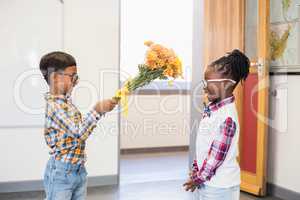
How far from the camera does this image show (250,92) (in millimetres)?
3701

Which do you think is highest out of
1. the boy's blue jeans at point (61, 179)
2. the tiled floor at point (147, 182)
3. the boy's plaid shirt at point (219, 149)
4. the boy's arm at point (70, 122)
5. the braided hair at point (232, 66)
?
the braided hair at point (232, 66)

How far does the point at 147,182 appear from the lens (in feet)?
13.3

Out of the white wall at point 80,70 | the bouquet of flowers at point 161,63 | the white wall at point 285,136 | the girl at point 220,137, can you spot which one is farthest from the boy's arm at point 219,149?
the white wall at point 80,70

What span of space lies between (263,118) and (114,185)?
1672 mm

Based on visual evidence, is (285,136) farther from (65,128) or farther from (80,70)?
(65,128)

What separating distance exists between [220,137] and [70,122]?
69cm

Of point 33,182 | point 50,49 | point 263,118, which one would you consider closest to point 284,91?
point 263,118

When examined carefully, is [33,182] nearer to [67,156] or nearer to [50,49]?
[50,49]

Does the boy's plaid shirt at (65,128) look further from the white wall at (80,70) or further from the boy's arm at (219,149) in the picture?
the white wall at (80,70)

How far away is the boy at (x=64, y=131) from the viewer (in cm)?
174

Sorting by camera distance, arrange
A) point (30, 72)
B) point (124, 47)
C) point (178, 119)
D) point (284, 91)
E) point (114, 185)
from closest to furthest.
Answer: point (284, 91), point (30, 72), point (114, 185), point (124, 47), point (178, 119)

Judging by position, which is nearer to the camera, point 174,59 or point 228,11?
point 174,59

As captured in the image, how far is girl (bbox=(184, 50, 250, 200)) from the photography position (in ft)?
5.37

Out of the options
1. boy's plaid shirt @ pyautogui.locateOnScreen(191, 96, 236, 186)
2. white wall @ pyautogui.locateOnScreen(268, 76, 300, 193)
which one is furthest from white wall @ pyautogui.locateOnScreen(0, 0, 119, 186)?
boy's plaid shirt @ pyautogui.locateOnScreen(191, 96, 236, 186)
